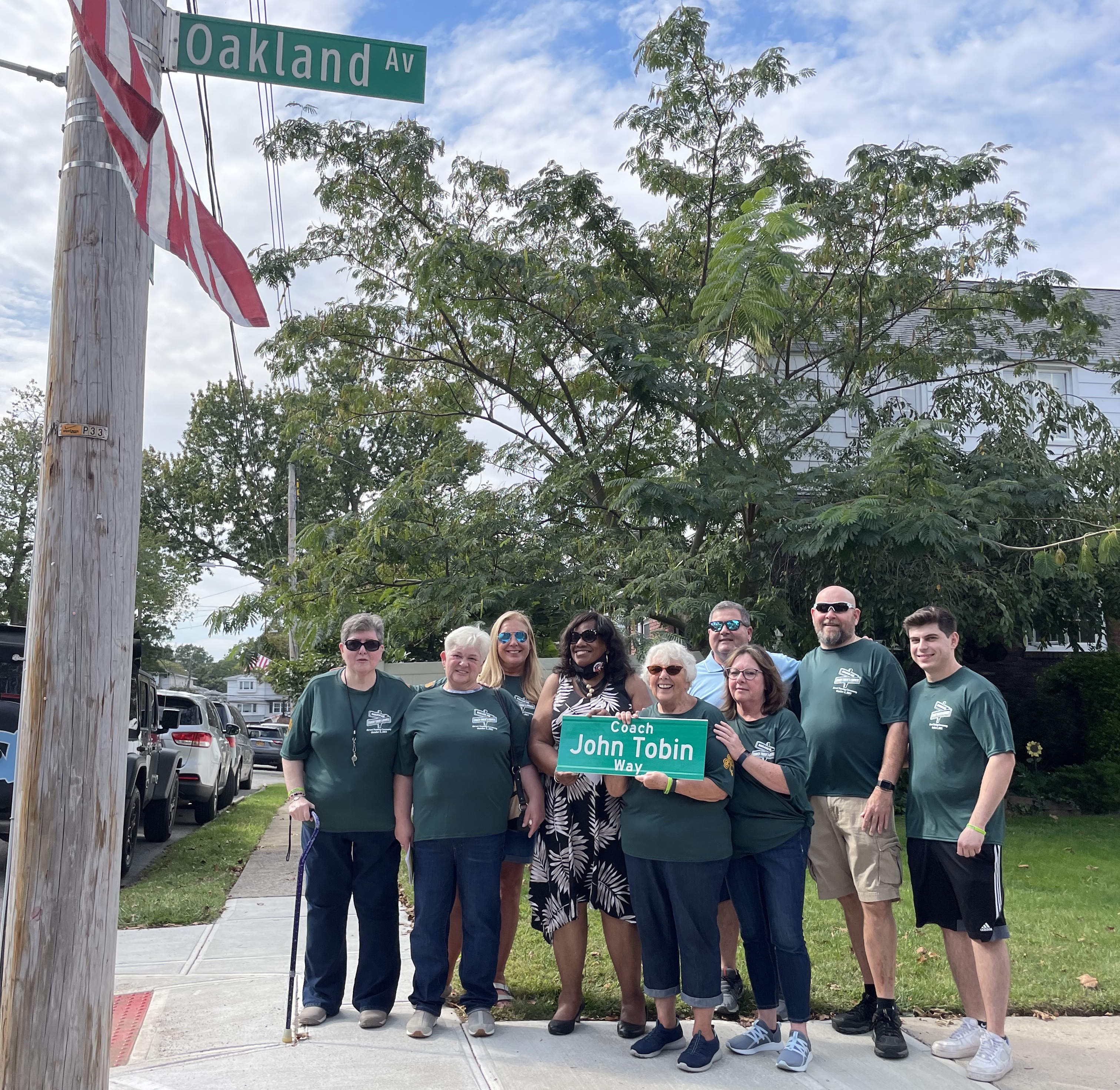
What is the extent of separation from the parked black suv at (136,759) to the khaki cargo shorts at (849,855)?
4.40 metres

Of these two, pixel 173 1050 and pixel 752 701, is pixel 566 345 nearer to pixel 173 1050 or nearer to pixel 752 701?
pixel 752 701

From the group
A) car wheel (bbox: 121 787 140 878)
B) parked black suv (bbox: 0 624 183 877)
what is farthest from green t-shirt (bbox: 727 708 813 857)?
car wheel (bbox: 121 787 140 878)

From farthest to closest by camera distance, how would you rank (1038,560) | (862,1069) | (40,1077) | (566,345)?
(566,345) < (1038,560) < (862,1069) < (40,1077)

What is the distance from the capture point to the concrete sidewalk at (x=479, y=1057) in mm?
4363

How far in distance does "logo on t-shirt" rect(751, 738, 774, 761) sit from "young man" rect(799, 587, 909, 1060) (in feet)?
0.82

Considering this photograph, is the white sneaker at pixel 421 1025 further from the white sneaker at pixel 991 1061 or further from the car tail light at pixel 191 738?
the car tail light at pixel 191 738

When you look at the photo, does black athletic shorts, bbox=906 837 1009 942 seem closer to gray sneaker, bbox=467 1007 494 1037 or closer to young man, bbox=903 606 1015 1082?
young man, bbox=903 606 1015 1082

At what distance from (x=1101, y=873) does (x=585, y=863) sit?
287 inches

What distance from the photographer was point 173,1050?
15.4 feet

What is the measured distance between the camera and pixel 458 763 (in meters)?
4.98

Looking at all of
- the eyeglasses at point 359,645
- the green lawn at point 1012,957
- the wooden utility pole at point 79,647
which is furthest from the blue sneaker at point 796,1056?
the wooden utility pole at point 79,647

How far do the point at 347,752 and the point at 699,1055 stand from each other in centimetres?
209

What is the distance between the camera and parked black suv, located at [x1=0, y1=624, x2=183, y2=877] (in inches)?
355

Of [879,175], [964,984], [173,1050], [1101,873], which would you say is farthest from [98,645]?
[879,175]
